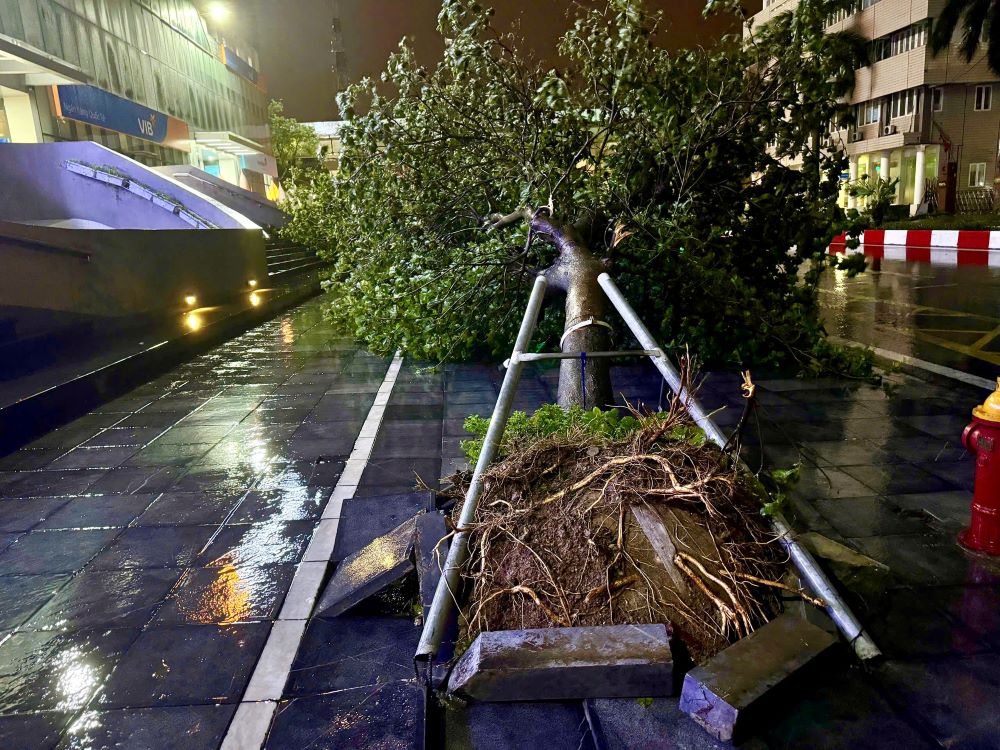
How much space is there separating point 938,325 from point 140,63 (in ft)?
115

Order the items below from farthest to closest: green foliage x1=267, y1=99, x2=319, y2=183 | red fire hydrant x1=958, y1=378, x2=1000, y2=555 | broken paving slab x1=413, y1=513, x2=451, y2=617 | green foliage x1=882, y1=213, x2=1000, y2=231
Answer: green foliage x1=267, y1=99, x2=319, y2=183 → green foliage x1=882, y1=213, x2=1000, y2=231 → red fire hydrant x1=958, y1=378, x2=1000, y2=555 → broken paving slab x1=413, y1=513, x2=451, y2=617

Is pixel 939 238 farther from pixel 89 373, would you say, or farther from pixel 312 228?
pixel 89 373

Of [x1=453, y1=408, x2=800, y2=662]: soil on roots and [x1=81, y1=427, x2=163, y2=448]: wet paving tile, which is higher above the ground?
[x1=453, y1=408, x2=800, y2=662]: soil on roots

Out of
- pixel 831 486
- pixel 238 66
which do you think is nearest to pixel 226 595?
pixel 831 486

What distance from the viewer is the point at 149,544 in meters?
4.23

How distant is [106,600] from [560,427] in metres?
2.49

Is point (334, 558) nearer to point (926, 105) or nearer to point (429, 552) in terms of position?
point (429, 552)

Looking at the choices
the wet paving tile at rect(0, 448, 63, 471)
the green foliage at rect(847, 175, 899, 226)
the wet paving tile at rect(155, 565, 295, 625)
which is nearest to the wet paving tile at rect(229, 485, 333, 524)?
the wet paving tile at rect(155, 565, 295, 625)

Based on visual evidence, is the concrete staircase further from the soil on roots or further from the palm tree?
the palm tree

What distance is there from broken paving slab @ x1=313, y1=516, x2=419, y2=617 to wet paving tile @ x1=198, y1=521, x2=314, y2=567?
1.60 feet

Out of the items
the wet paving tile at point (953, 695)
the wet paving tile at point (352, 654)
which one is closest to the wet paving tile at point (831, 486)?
the wet paving tile at point (953, 695)

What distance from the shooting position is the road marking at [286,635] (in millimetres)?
2654

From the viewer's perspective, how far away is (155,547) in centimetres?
419

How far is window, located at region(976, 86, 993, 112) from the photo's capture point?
3756 centimetres
